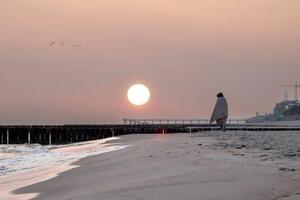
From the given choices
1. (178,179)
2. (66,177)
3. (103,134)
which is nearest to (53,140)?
(103,134)

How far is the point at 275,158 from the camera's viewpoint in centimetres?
1062

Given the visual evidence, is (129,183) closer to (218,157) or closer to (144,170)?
(144,170)

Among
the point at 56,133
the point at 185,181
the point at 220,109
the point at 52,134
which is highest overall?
the point at 220,109

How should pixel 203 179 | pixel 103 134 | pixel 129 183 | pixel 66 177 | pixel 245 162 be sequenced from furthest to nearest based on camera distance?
pixel 103 134 → pixel 66 177 → pixel 245 162 → pixel 129 183 → pixel 203 179

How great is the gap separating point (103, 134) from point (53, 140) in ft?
20.0

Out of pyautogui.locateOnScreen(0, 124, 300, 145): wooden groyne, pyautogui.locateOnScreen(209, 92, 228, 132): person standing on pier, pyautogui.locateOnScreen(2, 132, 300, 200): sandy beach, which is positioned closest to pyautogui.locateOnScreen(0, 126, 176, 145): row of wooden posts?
pyautogui.locateOnScreen(0, 124, 300, 145): wooden groyne

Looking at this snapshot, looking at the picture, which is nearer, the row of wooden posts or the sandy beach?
the sandy beach

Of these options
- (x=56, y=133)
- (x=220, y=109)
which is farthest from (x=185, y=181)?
(x=56, y=133)

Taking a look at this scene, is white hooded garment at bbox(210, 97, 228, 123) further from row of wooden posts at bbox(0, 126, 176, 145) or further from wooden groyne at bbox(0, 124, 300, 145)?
row of wooden posts at bbox(0, 126, 176, 145)

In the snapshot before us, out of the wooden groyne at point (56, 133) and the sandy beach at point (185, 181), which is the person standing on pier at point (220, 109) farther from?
the wooden groyne at point (56, 133)

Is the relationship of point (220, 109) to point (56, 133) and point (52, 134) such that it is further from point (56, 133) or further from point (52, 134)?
point (52, 134)

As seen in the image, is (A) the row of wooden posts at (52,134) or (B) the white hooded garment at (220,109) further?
Result: (A) the row of wooden posts at (52,134)

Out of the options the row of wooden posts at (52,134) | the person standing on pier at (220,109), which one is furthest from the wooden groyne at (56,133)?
the person standing on pier at (220,109)

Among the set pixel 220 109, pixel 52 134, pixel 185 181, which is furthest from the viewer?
pixel 52 134
